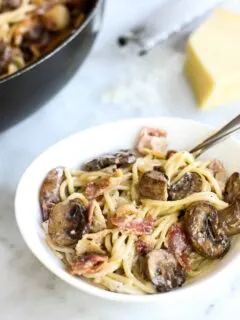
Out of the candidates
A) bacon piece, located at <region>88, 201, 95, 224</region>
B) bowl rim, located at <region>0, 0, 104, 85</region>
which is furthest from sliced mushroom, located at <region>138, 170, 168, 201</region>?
bowl rim, located at <region>0, 0, 104, 85</region>

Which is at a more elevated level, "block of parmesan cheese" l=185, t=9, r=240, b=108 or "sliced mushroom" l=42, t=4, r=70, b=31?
"sliced mushroom" l=42, t=4, r=70, b=31

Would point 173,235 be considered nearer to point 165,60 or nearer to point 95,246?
point 95,246

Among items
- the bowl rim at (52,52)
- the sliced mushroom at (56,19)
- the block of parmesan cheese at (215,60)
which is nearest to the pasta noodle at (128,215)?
the bowl rim at (52,52)

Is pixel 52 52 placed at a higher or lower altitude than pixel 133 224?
higher

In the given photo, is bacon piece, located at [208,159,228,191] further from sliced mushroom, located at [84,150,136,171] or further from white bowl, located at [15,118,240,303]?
sliced mushroom, located at [84,150,136,171]

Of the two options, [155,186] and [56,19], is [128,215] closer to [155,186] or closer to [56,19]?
[155,186]

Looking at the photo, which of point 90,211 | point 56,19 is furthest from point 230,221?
point 56,19

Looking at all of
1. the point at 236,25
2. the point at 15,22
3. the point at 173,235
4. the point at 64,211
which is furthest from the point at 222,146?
the point at 15,22
